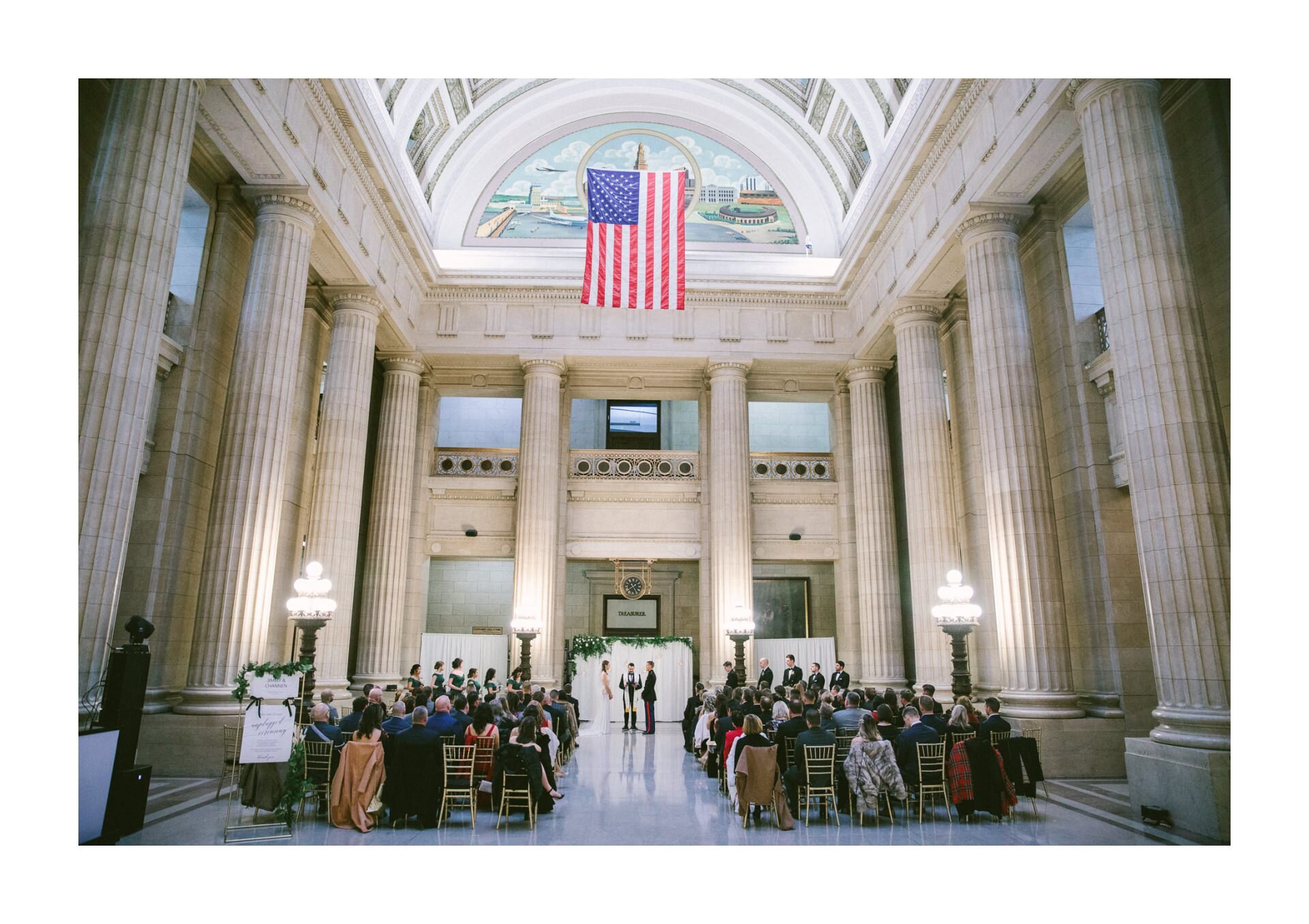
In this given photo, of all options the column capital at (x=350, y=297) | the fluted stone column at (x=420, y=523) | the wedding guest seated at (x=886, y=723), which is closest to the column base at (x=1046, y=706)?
the wedding guest seated at (x=886, y=723)

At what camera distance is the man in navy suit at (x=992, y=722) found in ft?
26.6

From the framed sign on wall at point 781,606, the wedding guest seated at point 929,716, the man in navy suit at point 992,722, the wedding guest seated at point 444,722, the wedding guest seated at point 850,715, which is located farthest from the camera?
the framed sign on wall at point 781,606

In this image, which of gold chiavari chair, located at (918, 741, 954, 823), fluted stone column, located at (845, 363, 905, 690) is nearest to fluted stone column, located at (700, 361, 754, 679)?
fluted stone column, located at (845, 363, 905, 690)

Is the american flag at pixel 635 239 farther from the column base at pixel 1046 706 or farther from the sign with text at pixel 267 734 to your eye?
the sign with text at pixel 267 734

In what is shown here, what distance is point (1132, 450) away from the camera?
→ 26.3ft

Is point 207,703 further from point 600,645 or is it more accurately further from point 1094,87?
point 1094,87

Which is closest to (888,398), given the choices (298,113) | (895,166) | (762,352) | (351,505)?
(762,352)

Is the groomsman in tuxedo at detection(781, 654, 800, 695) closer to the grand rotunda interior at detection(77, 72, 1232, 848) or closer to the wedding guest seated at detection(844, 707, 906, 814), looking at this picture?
the grand rotunda interior at detection(77, 72, 1232, 848)

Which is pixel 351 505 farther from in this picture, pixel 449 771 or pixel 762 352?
pixel 762 352

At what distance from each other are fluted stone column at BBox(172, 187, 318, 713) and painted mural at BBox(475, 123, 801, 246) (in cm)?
818

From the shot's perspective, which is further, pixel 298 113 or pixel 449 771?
pixel 298 113

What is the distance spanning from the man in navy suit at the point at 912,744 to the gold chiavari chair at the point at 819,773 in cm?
68

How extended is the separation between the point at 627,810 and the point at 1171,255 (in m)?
8.34

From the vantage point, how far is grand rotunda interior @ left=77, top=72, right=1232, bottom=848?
7449 millimetres
